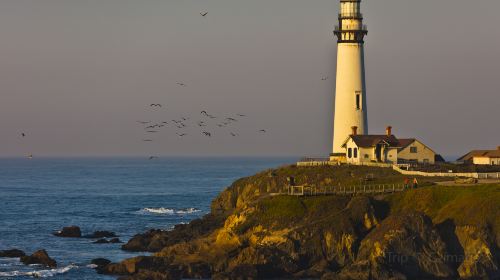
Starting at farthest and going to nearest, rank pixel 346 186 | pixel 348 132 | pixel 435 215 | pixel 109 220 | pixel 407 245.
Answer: pixel 109 220
pixel 348 132
pixel 346 186
pixel 435 215
pixel 407 245

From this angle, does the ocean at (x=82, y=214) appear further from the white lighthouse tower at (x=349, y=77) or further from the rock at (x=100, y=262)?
the white lighthouse tower at (x=349, y=77)

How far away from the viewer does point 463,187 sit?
83812mm

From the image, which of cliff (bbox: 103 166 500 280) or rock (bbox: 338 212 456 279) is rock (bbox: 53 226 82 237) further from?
rock (bbox: 338 212 456 279)

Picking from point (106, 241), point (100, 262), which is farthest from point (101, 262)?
point (106, 241)

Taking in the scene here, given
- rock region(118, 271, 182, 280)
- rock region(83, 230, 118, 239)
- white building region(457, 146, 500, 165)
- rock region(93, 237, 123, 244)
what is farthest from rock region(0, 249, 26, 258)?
white building region(457, 146, 500, 165)

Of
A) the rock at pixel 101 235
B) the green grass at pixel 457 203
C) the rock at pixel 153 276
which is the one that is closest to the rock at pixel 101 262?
the rock at pixel 153 276

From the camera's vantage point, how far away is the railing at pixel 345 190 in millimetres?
85562

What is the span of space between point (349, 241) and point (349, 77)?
3373 centimetres

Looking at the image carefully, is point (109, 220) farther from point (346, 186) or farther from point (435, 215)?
point (435, 215)

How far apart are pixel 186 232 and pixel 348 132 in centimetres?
2334

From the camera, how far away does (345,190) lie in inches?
3406

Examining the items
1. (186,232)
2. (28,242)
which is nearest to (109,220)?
(28,242)

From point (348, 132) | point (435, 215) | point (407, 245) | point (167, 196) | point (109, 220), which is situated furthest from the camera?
point (167, 196)

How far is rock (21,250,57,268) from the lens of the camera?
83062 mm
